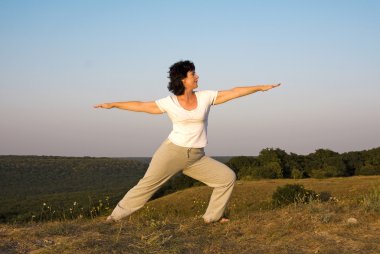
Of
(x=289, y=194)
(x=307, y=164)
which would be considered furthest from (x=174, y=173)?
(x=307, y=164)

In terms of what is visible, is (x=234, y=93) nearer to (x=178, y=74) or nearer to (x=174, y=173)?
(x=178, y=74)

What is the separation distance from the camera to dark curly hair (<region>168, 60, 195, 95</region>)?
6875mm

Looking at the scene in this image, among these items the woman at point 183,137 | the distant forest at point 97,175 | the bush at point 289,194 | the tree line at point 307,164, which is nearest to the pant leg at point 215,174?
the woman at point 183,137

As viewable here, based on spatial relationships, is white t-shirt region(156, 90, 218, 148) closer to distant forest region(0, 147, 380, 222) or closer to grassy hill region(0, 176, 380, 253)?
grassy hill region(0, 176, 380, 253)

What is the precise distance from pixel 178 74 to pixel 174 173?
56.9 inches

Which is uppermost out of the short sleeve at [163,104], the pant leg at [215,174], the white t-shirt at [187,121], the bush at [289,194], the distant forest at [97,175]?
the short sleeve at [163,104]

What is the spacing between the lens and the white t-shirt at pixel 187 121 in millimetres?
6660

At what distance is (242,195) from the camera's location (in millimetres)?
16266

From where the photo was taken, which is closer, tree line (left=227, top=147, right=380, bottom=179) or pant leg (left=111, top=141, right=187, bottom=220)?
pant leg (left=111, top=141, right=187, bottom=220)

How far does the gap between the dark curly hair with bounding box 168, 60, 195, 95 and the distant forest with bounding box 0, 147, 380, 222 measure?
10.0ft

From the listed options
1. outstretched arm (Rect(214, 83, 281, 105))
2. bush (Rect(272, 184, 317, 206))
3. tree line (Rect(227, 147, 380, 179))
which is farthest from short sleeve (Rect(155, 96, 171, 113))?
tree line (Rect(227, 147, 380, 179))

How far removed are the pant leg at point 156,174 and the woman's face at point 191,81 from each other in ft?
2.88

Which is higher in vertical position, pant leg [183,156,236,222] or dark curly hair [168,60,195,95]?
dark curly hair [168,60,195,95]

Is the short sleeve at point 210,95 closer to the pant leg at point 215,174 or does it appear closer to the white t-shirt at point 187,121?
the white t-shirt at point 187,121
